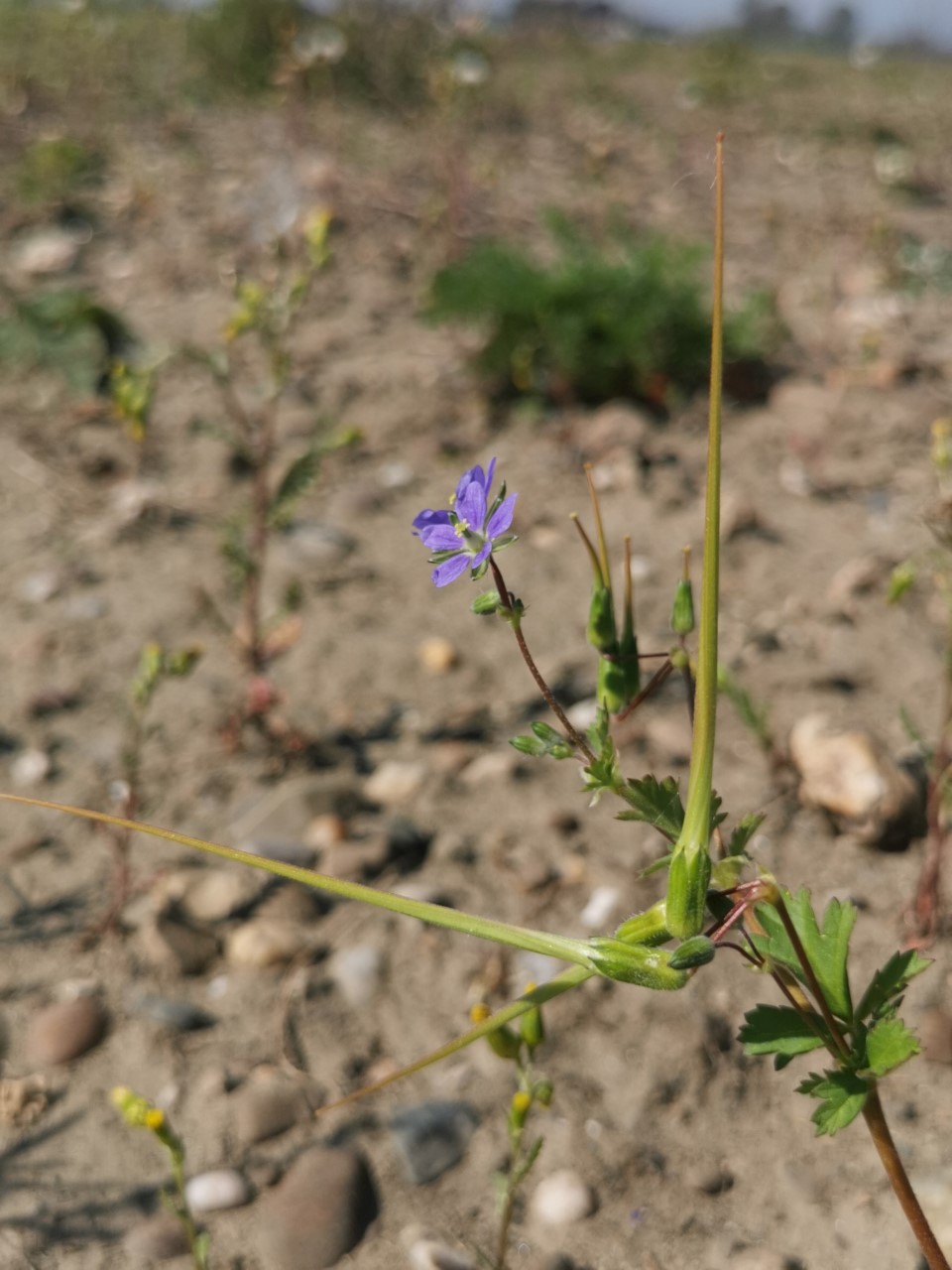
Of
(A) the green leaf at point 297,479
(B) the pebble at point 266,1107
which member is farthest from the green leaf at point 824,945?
(A) the green leaf at point 297,479

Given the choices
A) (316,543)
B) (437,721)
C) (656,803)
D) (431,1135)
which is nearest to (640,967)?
(656,803)

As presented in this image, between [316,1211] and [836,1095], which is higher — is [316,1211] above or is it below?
below

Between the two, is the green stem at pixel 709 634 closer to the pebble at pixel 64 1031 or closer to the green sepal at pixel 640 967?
the green sepal at pixel 640 967

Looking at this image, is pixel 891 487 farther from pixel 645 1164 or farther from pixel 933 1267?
pixel 933 1267

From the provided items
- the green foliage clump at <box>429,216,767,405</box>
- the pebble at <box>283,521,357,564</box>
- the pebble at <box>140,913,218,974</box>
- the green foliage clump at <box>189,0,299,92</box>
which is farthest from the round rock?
the green foliage clump at <box>189,0,299,92</box>

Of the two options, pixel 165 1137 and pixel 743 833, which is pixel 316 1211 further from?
pixel 743 833

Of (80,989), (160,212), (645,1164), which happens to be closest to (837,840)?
(645,1164)

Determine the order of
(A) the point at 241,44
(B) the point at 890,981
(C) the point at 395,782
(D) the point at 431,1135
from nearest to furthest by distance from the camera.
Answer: (B) the point at 890,981
(D) the point at 431,1135
(C) the point at 395,782
(A) the point at 241,44
